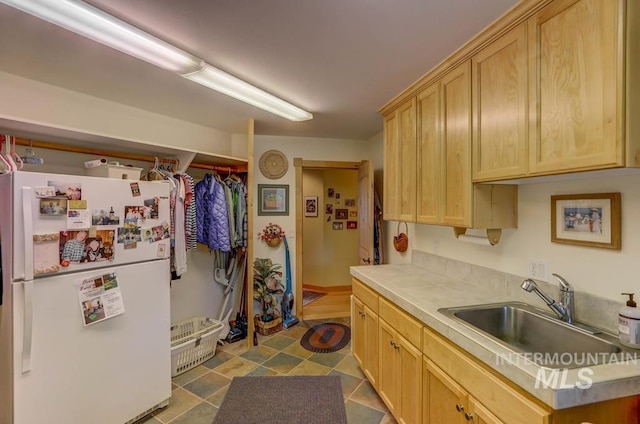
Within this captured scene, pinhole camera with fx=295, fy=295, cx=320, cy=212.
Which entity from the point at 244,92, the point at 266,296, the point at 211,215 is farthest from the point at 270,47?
the point at 266,296

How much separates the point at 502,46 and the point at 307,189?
13.4ft

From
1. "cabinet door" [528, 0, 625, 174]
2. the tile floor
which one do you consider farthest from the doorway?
"cabinet door" [528, 0, 625, 174]

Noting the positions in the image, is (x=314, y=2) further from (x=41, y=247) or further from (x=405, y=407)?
(x=405, y=407)

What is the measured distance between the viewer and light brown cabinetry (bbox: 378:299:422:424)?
171 centimetres

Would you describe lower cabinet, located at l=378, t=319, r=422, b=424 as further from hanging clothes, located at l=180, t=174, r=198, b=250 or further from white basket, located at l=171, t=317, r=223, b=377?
hanging clothes, located at l=180, t=174, r=198, b=250

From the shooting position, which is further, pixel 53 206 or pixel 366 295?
pixel 366 295

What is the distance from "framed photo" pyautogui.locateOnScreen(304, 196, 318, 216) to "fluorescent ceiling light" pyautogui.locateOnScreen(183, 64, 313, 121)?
8.12 feet

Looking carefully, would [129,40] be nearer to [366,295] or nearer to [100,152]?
[100,152]

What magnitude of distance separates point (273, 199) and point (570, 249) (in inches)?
122

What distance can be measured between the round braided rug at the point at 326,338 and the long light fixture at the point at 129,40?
8.57ft

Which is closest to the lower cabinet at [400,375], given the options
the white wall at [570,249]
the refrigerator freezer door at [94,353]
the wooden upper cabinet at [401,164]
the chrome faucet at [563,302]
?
the chrome faucet at [563,302]

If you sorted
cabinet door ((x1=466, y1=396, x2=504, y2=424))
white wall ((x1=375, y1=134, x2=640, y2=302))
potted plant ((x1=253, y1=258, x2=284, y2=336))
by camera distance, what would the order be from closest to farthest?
cabinet door ((x1=466, y1=396, x2=504, y2=424)) < white wall ((x1=375, y1=134, x2=640, y2=302)) < potted plant ((x1=253, y1=258, x2=284, y2=336))

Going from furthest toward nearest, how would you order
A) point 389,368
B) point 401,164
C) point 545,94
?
point 401,164, point 389,368, point 545,94

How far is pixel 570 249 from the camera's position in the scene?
1.54 metres
